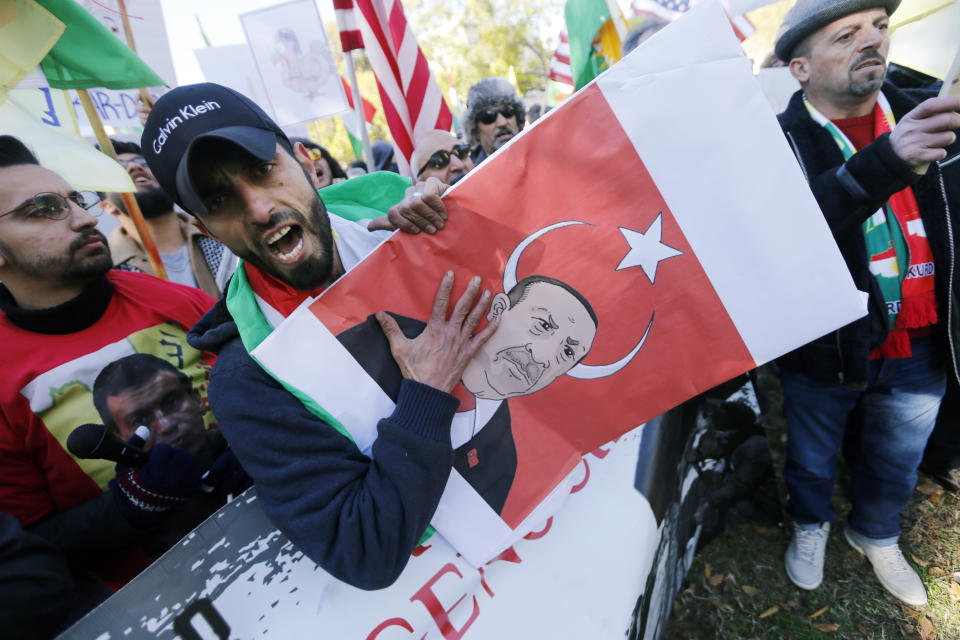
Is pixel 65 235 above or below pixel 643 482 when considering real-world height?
above

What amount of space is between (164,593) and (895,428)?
277 cm

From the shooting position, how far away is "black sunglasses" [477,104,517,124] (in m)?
3.89

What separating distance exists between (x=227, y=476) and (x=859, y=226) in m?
2.43

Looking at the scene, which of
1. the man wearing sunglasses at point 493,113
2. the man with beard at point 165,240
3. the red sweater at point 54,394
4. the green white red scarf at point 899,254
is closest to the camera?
the red sweater at point 54,394

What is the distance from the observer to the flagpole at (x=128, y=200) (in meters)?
2.42

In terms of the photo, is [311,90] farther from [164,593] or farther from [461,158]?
[164,593]

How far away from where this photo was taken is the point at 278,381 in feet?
3.86

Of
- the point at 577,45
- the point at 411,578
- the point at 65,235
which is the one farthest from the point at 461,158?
the point at 411,578

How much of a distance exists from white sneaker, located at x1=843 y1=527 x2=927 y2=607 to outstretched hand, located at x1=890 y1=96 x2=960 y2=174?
188 centimetres

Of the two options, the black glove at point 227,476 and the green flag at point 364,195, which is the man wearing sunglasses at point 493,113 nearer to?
the green flag at point 364,195

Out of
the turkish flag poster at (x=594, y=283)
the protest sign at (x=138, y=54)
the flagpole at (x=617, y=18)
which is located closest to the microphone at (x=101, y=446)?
the turkish flag poster at (x=594, y=283)

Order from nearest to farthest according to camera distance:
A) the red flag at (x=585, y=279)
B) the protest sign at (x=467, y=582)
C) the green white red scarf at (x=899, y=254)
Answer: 1. the protest sign at (x=467, y=582)
2. the red flag at (x=585, y=279)
3. the green white red scarf at (x=899, y=254)

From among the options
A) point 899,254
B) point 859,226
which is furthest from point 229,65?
point 899,254

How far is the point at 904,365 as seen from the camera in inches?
76.1
